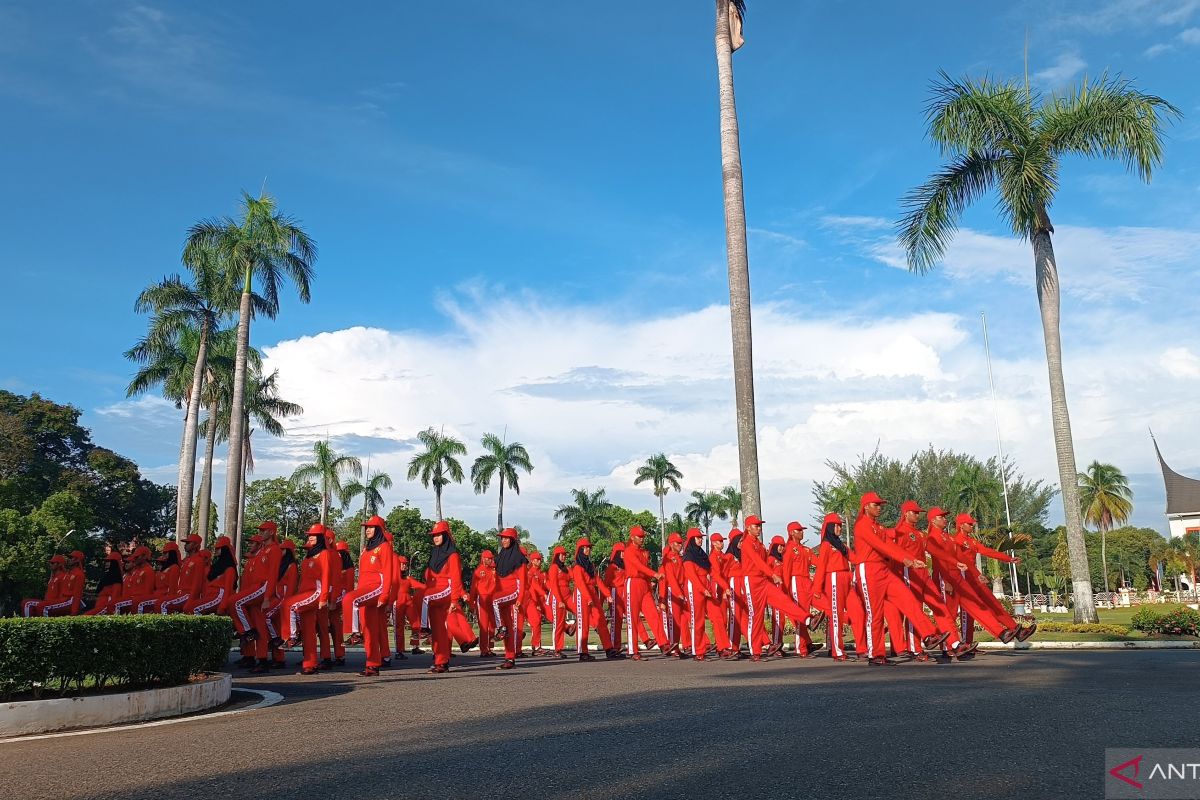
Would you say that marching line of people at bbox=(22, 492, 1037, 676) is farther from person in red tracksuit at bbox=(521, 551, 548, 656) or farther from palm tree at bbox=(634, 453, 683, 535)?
palm tree at bbox=(634, 453, 683, 535)

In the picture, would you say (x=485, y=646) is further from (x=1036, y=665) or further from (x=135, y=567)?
(x=1036, y=665)

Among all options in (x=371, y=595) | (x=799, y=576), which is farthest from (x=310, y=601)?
(x=799, y=576)

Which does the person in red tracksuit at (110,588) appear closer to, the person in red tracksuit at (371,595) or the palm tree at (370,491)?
the person in red tracksuit at (371,595)

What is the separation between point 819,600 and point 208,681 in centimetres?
852

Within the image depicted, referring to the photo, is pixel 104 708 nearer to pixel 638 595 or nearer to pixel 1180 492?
pixel 638 595

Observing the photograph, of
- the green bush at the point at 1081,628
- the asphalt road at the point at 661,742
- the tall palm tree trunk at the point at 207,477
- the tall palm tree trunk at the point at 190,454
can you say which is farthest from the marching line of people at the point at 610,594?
the tall palm tree trunk at the point at 207,477

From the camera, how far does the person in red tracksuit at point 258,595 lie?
13.3 metres

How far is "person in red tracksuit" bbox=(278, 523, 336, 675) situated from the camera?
11914 millimetres

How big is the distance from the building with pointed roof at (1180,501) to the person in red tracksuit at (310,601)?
110m

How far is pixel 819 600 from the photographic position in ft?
44.3

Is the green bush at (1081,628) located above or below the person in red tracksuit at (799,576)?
below

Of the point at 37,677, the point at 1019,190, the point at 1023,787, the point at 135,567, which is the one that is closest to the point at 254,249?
the point at 135,567

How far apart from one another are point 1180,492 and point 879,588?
11084 centimetres

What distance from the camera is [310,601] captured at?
469 inches
